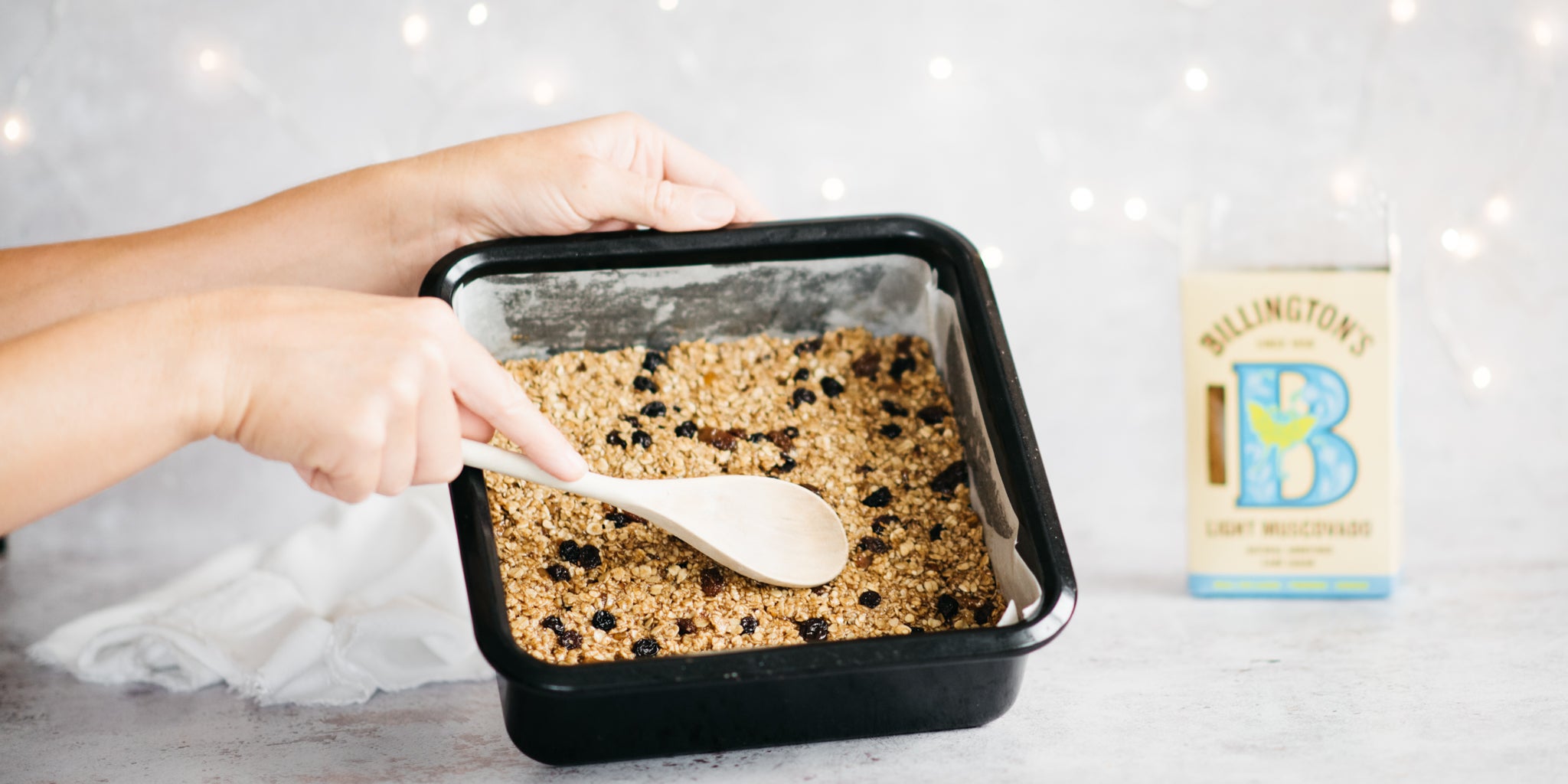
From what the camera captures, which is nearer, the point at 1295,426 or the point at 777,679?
the point at 777,679

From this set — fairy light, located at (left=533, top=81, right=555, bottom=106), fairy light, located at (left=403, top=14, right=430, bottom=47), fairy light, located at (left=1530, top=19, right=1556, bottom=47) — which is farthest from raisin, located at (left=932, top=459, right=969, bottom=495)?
fairy light, located at (left=1530, top=19, right=1556, bottom=47)

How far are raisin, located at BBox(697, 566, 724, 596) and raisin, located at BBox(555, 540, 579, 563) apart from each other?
101 mm

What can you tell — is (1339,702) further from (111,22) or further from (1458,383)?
(111,22)

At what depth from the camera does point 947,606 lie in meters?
0.93

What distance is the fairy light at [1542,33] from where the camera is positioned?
1467mm

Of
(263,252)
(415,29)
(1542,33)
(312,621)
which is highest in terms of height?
(415,29)

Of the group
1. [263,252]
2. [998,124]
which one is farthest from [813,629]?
[998,124]

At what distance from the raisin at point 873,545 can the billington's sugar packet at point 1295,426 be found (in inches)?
16.5

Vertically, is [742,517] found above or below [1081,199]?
below

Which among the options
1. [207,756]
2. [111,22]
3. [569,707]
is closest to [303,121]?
[111,22]

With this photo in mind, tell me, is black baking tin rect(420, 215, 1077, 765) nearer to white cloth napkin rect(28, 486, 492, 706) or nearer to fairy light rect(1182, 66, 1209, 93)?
white cloth napkin rect(28, 486, 492, 706)

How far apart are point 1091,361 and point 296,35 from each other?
43.8 inches

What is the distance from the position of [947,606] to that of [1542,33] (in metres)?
1.15

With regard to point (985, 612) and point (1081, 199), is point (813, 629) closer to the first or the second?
point (985, 612)
